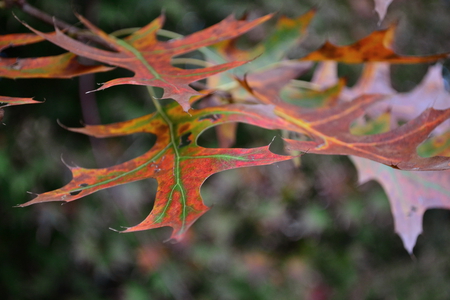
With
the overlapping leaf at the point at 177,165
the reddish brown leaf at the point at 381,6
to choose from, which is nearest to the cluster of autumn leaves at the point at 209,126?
the overlapping leaf at the point at 177,165

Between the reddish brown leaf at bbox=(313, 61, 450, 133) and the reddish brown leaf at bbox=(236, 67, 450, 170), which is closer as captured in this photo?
the reddish brown leaf at bbox=(236, 67, 450, 170)

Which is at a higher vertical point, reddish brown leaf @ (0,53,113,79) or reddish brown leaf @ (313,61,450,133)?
reddish brown leaf @ (0,53,113,79)

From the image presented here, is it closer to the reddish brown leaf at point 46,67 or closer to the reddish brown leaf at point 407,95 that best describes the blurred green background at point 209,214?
the reddish brown leaf at point 407,95

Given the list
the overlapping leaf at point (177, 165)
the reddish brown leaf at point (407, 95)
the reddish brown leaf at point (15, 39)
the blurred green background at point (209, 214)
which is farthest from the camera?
the blurred green background at point (209, 214)

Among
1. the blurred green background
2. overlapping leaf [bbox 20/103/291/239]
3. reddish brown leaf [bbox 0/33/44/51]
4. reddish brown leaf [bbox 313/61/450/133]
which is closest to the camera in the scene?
overlapping leaf [bbox 20/103/291/239]

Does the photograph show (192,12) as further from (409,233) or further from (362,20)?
(409,233)

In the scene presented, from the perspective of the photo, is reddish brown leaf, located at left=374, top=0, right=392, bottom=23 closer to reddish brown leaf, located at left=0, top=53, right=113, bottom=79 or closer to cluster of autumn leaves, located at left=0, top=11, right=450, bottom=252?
cluster of autumn leaves, located at left=0, top=11, right=450, bottom=252

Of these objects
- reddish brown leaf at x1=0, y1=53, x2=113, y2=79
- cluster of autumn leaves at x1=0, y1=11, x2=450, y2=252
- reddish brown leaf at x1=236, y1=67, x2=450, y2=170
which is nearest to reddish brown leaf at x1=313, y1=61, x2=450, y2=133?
cluster of autumn leaves at x1=0, y1=11, x2=450, y2=252
